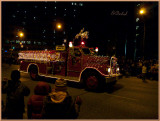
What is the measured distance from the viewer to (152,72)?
12.9 metres

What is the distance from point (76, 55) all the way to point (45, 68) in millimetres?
2629

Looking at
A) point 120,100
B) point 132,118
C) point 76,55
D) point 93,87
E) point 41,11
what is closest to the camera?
point 132,118

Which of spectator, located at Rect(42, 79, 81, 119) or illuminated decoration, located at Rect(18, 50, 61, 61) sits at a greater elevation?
illuminated decoration, located at Rect(18, 50, 61, 61)

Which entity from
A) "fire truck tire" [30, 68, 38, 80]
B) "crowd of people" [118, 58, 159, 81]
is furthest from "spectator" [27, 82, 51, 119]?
"crowd of people" [118, 58, 159, 81]

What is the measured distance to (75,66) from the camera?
8.74 meters

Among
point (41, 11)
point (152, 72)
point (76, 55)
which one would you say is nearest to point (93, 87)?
point (76, 55)

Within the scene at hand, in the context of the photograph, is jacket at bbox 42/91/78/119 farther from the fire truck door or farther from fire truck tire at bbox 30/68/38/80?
fire truck tire at bbox 30/68/38/80

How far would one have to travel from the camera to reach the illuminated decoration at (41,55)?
9.72m

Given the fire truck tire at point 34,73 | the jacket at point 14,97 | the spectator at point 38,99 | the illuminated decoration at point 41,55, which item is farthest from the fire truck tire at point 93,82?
the spectator at point 38,99

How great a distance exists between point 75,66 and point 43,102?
21.0 feet

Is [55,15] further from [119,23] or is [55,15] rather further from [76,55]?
[76,55]

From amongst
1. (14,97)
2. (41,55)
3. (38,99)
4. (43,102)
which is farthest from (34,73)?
(43,102)

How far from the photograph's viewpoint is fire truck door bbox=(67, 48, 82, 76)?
340 inches

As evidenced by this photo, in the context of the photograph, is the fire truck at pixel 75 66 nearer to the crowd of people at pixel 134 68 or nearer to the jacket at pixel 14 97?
the jacket at pixel 14 97
